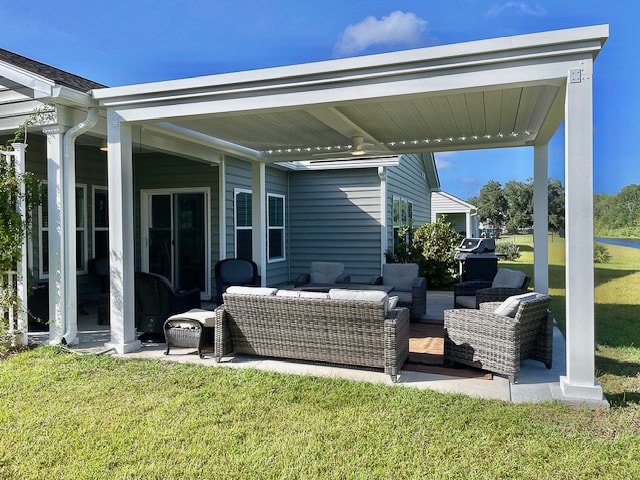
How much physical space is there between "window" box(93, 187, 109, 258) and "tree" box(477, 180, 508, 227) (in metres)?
41.2

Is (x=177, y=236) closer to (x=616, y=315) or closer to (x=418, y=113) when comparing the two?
(x=418, y=113)

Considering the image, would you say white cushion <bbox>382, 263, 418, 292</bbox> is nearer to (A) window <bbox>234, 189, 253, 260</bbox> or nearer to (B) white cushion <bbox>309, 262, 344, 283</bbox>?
(B) white cushion <bbox>309, 262, 344, 283</bbox>

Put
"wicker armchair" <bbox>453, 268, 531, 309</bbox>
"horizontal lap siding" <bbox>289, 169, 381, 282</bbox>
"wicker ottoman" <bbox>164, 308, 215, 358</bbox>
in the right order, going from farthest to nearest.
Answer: "horizontal lap siding" <bbox>289, 169, 381, 282</bbox>, "wicker armchair" <bbox>453, 268, 531, 309</bbox>, "wicker ottoman" <bbox>164, 308, 215, 358</bbox>

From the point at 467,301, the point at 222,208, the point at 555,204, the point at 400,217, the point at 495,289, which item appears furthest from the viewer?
the point at 400,217

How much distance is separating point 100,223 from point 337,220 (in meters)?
4.92

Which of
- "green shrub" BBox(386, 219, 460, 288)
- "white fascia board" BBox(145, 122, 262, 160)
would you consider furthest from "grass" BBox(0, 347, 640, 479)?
"green shrub" BBox(386, 219, 460, 288)

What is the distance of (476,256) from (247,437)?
299 inches

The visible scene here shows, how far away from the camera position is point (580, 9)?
12.3 meters

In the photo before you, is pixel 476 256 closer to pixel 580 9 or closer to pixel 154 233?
pixel 154 233

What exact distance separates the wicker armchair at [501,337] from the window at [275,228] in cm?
616

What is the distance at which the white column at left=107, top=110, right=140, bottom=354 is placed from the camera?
498 cm

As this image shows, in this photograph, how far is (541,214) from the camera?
21.5 ft

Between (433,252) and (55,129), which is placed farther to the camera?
(433,252)

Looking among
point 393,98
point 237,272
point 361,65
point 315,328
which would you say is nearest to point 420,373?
point 315,328
